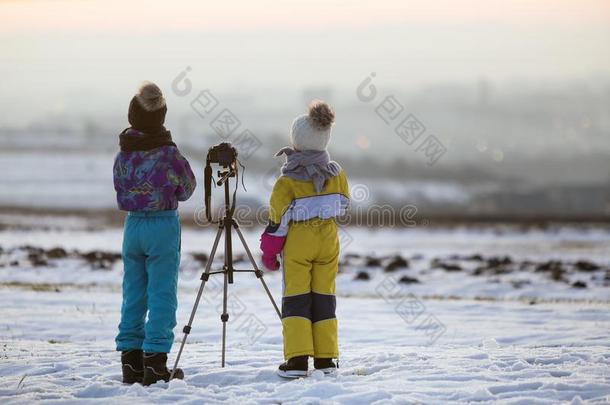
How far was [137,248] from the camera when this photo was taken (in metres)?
7.55

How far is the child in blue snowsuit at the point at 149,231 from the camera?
7.48 meters

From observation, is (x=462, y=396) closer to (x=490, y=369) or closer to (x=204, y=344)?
(x=490, y=369)

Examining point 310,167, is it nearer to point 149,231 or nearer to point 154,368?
point 149,231

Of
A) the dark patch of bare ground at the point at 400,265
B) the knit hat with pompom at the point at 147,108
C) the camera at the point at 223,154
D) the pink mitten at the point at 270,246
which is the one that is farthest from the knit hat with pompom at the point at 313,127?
the dark patch of bare ground at the point at 400,265

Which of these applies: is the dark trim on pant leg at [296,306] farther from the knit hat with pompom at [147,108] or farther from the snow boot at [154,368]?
the knit hat with pompom at [147,108]

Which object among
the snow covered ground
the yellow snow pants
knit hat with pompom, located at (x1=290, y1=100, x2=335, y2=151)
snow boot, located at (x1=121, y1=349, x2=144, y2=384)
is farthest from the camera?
knit hat with pompom, located at (x1=290, y1=100, x2=335, y2=151)

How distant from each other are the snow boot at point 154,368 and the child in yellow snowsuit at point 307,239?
1173mm

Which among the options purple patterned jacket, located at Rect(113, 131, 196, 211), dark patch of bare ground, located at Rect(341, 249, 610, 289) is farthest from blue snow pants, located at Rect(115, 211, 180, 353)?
dark patch of bare ground, located at Rect(341, 249, 610, 289)

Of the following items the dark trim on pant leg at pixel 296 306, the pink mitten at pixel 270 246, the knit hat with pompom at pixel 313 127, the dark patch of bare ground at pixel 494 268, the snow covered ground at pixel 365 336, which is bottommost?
the snow covered ground at pixel 365 336

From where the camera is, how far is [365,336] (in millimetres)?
10953

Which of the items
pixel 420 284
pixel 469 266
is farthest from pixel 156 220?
pixel 469 266

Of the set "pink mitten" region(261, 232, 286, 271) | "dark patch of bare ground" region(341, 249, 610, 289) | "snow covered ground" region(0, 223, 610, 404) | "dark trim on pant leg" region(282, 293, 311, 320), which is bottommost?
"snow covered ground" region(0, 223, 610, 404)

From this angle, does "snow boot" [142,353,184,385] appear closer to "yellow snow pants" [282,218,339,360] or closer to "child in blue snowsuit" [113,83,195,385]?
"child in blue snowsuit" [113,83,195,385]

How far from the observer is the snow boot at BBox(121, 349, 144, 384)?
7.54 metres
